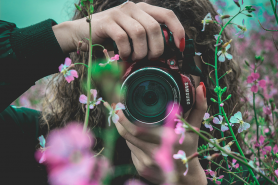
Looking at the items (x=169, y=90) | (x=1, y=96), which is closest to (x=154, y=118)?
(x=169, y=90)

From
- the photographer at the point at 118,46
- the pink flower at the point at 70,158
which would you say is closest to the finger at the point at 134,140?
the photographer at the point at 118,46

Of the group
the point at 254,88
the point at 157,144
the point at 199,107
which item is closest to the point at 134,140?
the point at 157,144

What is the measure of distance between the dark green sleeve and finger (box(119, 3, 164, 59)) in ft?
0.68

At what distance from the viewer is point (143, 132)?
0.47 m

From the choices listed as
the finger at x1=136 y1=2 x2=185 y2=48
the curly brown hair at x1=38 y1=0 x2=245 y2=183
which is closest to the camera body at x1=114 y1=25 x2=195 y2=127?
the finger at x1=136 y1=2 x2=185 y2=48

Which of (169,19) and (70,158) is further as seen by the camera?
(169,19)

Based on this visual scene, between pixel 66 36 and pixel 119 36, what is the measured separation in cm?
15

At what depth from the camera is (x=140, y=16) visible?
48cm

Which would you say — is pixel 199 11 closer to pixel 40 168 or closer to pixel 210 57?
pixel 210 57

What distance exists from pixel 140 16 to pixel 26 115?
2.35ft

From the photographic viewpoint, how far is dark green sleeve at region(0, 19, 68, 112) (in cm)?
49

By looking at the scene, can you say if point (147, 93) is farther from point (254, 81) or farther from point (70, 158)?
point (70, 158)

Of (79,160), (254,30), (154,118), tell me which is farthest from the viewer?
(254,30)

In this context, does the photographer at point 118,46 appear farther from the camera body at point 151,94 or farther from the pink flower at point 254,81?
the pink flower at point 254,81
